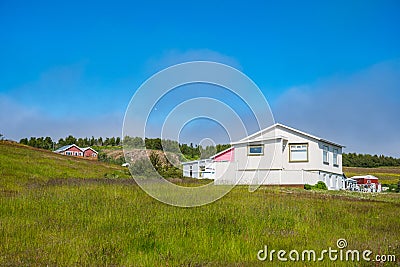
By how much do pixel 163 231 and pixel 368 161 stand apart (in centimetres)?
11778

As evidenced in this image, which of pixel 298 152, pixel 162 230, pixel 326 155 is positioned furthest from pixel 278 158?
pixel 162 230

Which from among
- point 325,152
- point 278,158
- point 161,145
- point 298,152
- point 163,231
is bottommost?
point 163,231

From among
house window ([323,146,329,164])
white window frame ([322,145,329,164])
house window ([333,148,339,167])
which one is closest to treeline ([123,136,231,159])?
white window frame ([322,145,329,164])

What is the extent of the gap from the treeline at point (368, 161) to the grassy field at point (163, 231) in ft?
361

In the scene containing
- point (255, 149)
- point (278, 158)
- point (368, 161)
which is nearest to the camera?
point (278, 158)

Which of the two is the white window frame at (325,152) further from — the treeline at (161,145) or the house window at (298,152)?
the treeline at (161,145)

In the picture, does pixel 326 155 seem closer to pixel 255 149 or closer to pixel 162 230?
pixel 255 149

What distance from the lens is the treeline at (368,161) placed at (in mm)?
115625

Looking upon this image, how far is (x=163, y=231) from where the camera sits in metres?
8.12

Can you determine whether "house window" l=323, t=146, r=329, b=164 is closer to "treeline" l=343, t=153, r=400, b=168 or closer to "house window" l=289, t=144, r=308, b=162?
"house window" l=289, t=144, r=308, b=162

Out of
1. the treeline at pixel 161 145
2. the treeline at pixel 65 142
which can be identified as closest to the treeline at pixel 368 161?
the treeline at pixel 65 142

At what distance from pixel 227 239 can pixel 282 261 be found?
4.44 ft

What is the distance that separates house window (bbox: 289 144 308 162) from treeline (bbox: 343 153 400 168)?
83.4 meters

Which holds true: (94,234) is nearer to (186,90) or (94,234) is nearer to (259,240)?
(259,240)
